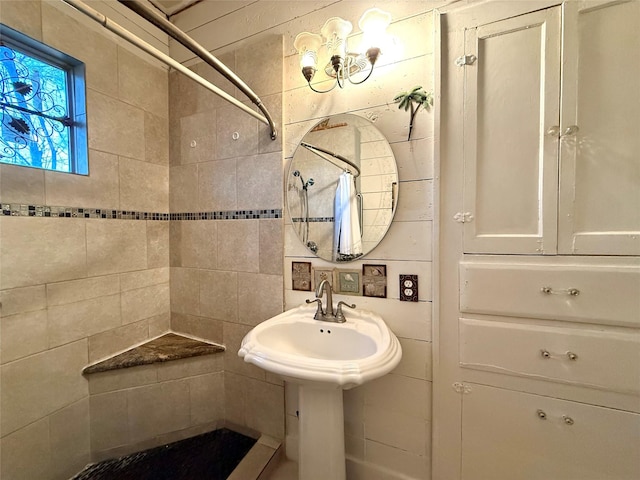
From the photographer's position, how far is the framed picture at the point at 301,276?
4.36ft

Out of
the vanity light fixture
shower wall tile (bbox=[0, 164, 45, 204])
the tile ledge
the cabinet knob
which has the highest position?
the vanity light fixture

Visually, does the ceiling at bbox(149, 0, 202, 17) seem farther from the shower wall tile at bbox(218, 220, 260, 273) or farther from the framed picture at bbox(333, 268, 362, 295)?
Result: the framed picture at bbox(333, 268, 362, 295)

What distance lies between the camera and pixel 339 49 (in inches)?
42.8

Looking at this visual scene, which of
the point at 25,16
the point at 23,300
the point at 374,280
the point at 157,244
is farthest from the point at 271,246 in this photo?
the point at 25,16

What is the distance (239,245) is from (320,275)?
0.53 meters

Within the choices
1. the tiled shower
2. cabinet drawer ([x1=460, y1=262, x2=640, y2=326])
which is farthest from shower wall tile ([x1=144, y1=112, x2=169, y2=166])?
cabinet drawer ([x1=460, y1=262, x2=640, y2=326])

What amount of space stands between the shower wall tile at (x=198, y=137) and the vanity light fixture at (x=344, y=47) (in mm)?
705

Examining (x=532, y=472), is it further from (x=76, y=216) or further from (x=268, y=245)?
(x=76, y=216)

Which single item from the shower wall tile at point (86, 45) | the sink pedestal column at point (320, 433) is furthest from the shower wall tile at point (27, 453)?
the sink pedestal column at point (320, 433)

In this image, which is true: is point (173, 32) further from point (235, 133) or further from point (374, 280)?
point (374, 280)

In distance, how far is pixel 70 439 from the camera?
1232 millimetres

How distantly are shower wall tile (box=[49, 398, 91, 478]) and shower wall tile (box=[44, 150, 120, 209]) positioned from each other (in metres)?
1.01

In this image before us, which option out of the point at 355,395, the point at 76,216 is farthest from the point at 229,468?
the point at 76,216

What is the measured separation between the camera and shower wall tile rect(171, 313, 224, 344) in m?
1.55
